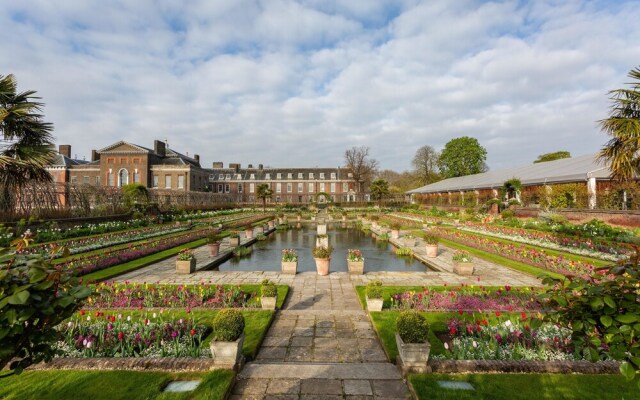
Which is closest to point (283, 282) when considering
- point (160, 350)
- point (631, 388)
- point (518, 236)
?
point (160, 350)

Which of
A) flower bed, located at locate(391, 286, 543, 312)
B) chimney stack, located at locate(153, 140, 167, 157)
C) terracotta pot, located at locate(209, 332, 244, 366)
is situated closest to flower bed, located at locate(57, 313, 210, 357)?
terracotta pot, located at locate(209, 332, 244, 366)

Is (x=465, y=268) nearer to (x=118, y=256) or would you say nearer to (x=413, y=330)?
(x=413, y=330)

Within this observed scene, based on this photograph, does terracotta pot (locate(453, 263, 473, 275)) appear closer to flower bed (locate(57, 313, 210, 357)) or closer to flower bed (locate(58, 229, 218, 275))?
flower bed (locate(57, 313, 210, 357))

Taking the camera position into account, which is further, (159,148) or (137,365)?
(159,148)

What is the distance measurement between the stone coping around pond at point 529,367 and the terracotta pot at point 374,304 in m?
2.41

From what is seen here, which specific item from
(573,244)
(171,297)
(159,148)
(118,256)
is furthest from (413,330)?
(159,148)

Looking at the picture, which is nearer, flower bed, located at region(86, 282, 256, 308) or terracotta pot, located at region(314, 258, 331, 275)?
flower bed, located at region(86, 282, 256, 308)

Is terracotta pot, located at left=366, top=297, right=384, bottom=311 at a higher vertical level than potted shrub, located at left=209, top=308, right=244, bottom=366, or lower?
lower

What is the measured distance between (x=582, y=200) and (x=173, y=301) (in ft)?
86.5

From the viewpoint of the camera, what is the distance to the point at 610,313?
6.79 feet

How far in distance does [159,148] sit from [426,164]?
56.4 metres

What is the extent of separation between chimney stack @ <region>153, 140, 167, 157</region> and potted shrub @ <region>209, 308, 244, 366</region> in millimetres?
61949

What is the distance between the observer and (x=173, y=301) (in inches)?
300

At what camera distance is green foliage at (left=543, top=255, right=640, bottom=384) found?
1920mm
